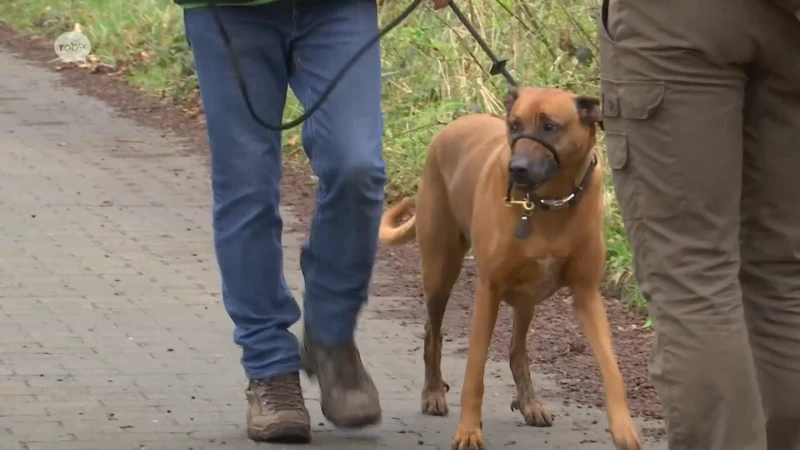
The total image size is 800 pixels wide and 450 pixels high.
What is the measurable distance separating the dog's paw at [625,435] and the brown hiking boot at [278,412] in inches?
37.1

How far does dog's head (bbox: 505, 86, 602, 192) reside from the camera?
4.62 metres

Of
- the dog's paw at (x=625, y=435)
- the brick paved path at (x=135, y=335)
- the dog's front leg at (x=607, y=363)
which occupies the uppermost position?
the dog's front leg at (x=607, y=363)

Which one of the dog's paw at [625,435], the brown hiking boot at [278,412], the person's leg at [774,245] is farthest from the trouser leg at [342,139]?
the person's leg at [774,245]

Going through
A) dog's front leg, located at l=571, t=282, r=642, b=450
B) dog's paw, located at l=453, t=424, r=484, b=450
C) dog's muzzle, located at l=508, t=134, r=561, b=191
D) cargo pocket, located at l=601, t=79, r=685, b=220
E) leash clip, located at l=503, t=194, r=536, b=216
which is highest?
cargo pocket, located at l=601, t=79, r=685, b=220

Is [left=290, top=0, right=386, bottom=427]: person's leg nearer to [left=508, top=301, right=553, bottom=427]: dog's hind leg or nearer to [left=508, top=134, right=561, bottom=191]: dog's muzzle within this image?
[left=508, top=134, right=561, bottom=191]: dog's muzzle

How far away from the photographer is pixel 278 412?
471cm

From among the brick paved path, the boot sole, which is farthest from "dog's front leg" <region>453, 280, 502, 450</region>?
the boot sole

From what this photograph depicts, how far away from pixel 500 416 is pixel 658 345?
1723mm

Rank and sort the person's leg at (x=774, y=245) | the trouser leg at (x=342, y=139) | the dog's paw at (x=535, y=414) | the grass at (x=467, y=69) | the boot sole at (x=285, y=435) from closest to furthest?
the person's leg at (x=774, y=245)
the trouser leg at (x=342, y=139)
the boot sole at (x=285, y=435)
the dog's paw at (x=535, y=414)
the grass at (x=467, y=69)

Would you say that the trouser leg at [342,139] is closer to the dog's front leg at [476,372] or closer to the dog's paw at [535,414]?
the dog's front leg at [476,372]

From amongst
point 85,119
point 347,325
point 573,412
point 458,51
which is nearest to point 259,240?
point 347,325

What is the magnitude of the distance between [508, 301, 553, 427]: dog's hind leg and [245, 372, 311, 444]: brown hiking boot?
2.67 feet

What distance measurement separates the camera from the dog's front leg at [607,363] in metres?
4.61

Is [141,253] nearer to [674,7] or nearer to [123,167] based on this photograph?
[123,167]
